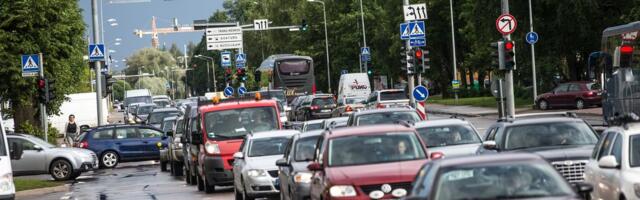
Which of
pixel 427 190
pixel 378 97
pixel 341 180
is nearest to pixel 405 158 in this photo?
pixel 341 180

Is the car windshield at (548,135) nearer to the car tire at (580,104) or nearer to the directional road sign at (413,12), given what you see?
the directional road sign at (413,12)

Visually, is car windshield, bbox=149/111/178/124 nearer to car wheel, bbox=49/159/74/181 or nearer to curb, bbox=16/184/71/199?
car wheel, bbox=49/159/74/181

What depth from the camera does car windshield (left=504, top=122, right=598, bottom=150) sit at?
62.6 ft

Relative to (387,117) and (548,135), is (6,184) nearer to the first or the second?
(548,135)

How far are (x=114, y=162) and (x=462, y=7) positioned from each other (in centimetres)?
4986

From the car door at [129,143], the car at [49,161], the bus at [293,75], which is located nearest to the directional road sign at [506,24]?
the car at [49,161]

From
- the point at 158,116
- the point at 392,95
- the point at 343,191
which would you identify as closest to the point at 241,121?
the point at 343,191

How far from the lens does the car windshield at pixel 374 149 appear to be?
1680cm

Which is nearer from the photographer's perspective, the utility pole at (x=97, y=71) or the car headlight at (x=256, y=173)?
the car headlight at (x=256, y=173)

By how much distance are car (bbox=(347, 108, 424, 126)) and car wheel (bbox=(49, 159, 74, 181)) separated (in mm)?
10818

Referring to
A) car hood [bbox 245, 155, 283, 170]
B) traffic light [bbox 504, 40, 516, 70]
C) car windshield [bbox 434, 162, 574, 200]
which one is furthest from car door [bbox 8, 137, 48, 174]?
car windshield [bbox 434, 162, 574, 200]

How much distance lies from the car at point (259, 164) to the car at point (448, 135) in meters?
2.45

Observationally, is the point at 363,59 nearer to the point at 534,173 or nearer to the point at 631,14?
the point at 631,14

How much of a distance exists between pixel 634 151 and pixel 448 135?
25.6ft
